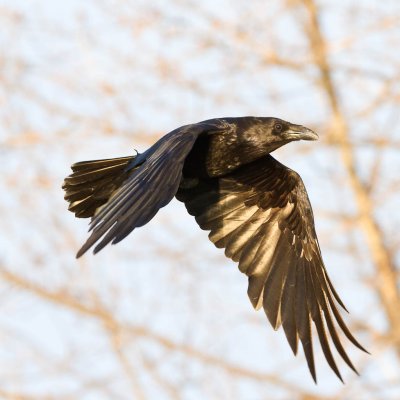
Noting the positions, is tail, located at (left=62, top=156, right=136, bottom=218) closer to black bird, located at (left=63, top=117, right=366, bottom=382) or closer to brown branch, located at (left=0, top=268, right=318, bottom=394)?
black bird, located at (left=63, top=117, right=366, bottom=382)

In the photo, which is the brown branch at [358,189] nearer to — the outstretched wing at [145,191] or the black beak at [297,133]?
the black beak at [297,133]

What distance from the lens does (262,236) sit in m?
8.23

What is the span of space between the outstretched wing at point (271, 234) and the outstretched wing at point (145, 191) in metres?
0.87

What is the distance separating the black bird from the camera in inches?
294

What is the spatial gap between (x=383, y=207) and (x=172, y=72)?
2354 millimetres

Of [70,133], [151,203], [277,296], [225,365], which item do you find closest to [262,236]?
[277,296]

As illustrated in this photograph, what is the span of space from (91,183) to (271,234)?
1.24 meters

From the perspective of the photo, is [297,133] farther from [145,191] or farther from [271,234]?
[145,191]

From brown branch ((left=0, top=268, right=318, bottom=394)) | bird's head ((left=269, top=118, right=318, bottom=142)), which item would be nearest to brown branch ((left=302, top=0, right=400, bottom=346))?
brown branch ((left=0, top=268, right=318, bottom=394))

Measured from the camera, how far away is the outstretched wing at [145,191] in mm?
6383

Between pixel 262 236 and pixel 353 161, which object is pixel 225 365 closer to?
pixel 353 161

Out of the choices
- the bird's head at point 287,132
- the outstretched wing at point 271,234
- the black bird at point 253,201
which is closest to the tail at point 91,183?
the black bird at point 253,201

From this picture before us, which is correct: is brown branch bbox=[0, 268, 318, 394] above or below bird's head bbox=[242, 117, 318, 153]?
above

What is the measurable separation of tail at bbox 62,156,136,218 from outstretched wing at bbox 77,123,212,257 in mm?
349
